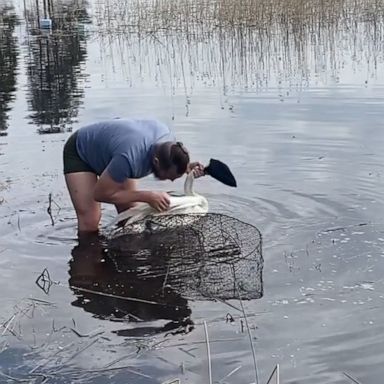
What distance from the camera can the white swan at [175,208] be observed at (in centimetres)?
694

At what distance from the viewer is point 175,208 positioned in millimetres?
6949

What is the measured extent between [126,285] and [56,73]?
11396 mm

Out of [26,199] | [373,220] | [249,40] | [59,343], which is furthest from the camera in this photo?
[249,40]

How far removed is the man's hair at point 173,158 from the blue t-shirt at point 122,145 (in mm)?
181

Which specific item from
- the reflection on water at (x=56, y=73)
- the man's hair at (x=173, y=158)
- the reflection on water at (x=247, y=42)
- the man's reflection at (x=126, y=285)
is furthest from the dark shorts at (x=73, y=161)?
the reflection on water at (x=247, y=42)

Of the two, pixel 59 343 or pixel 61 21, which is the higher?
pixel 61 21

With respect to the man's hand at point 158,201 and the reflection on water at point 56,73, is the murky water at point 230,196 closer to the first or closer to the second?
the reflection on water at point 56,73

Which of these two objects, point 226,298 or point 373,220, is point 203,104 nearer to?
point 373,220

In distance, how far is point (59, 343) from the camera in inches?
204

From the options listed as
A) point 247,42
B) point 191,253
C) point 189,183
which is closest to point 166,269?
point 191,253

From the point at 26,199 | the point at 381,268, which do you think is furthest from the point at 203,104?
the point at 381,268

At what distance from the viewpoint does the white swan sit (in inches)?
273

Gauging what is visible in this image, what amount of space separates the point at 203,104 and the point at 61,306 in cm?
761

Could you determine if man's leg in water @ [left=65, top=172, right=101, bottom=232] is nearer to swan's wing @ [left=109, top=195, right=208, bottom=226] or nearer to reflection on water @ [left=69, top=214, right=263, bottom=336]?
reflection on water @ [left=69, top=214, right=263, bottom=336]
